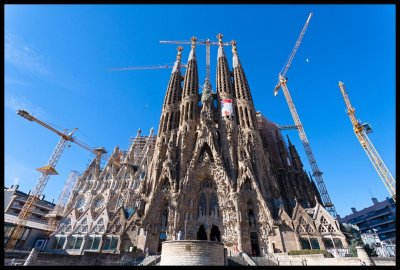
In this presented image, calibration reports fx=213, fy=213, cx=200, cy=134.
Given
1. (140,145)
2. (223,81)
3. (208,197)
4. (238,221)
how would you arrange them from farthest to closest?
(140,145)
(223,81)
(208,197)
(238,221)

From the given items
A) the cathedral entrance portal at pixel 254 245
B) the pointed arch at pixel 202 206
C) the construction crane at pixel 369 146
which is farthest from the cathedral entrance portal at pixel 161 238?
the construction crane at pixel 369 146

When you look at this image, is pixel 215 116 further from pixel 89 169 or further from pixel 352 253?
pixel 89 169

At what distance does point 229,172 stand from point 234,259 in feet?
49.7

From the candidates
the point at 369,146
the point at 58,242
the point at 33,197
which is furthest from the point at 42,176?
the point at 369,146

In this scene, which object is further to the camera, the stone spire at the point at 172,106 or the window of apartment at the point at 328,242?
the stone spire at the point at 172,106

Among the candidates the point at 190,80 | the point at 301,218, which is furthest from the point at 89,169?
the point at 301,218

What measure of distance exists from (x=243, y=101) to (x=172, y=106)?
53.0 ft

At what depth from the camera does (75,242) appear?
112 feet

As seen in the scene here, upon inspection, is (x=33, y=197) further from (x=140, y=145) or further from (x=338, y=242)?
(x=338, y=242)

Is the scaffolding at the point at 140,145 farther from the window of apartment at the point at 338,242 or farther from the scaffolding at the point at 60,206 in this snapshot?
the window of apartment at the point at 338,242

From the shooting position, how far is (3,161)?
6.91 meters

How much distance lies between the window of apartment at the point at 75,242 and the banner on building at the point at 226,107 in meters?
34.0

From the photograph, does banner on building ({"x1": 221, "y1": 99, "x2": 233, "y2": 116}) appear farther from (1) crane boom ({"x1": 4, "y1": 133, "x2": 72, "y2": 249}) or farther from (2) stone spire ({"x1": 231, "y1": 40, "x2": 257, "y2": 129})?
(1) crane boom ({"x1": 4, "y1": 133, "x2": 72, "y2": 249})

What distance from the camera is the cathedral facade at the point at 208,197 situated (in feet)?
98.4
